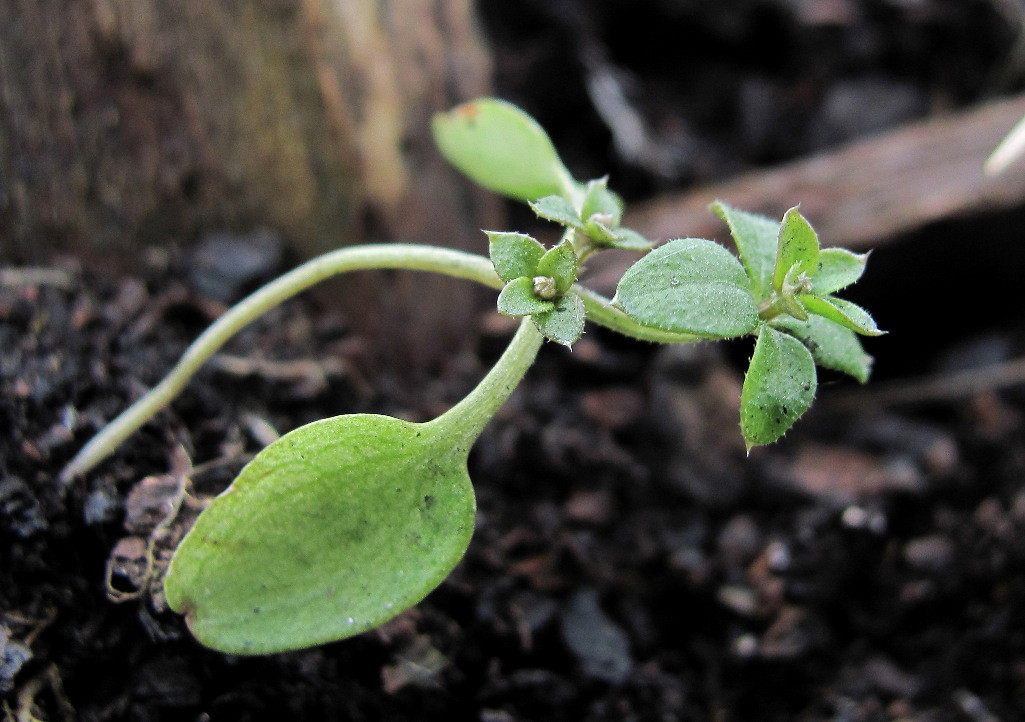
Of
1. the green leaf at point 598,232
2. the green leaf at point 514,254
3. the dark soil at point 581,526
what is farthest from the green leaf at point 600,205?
the dark soil at point 581,526

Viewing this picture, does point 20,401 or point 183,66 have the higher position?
point 183,66

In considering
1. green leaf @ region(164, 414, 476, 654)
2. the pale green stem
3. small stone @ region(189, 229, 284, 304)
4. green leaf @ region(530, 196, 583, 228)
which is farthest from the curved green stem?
small stone @ region(189, 229, 284, 304)

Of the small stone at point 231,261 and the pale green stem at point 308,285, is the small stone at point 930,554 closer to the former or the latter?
the pale green stem at point 308,285

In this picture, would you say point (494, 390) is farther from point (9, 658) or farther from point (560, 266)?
point (9, 658)

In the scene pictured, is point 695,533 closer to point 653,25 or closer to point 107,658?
point 107,658

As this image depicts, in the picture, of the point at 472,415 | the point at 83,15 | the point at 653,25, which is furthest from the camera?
the point at 653,25

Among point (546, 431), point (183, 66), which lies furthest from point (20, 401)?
Answer: point (546, 431)
